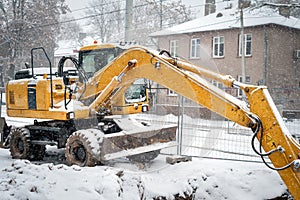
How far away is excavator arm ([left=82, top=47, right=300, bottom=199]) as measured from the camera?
12.1ft

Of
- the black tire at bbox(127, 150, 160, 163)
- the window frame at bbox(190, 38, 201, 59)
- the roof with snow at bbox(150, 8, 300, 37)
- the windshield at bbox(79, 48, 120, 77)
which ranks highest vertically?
the roof with snow at bbox(150, 8, 300, 37)

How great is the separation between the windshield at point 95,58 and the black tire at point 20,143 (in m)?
1.56

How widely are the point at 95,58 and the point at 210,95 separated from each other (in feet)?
9.36

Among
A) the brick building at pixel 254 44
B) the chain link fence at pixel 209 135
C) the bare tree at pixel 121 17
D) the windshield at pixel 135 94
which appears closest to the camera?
the windshield at pixel 135 94

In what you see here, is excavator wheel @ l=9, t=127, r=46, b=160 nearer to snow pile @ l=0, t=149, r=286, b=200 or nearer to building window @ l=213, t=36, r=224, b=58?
snow pile @ l=0, t=149, r=286, b=200

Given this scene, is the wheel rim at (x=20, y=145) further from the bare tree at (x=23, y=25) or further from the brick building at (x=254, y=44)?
the brick building at (x=254, y=44)

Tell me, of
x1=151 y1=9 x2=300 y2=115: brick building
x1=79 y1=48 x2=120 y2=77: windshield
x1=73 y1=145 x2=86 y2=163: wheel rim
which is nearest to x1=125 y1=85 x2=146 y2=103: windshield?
x1=79 y1=48 x2=120 y2=77: windshield

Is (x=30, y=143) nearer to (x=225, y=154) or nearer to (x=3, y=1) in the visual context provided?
(x=225, y=154)

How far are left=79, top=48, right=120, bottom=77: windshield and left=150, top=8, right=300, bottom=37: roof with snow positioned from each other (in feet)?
24.9

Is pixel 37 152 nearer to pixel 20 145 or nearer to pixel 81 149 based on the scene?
pixel 20 145

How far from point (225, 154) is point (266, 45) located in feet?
32.1

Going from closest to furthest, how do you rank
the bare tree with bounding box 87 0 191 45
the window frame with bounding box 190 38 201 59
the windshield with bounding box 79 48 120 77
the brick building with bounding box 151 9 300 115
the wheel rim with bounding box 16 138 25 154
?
1. the windshield with bounding box 79 48 120 77
2. the wheel rim with bounding box 16 138 25 154
3. the bare tree with bounding box 87 0 191 45
4. the window frame with bounding box 190 38 201 59
5. the brick building with bounding box 151 9 300 115

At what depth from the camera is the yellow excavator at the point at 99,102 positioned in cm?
493

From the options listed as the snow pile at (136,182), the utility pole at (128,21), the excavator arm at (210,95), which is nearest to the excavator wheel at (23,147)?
the excavator arm at (210,95)
